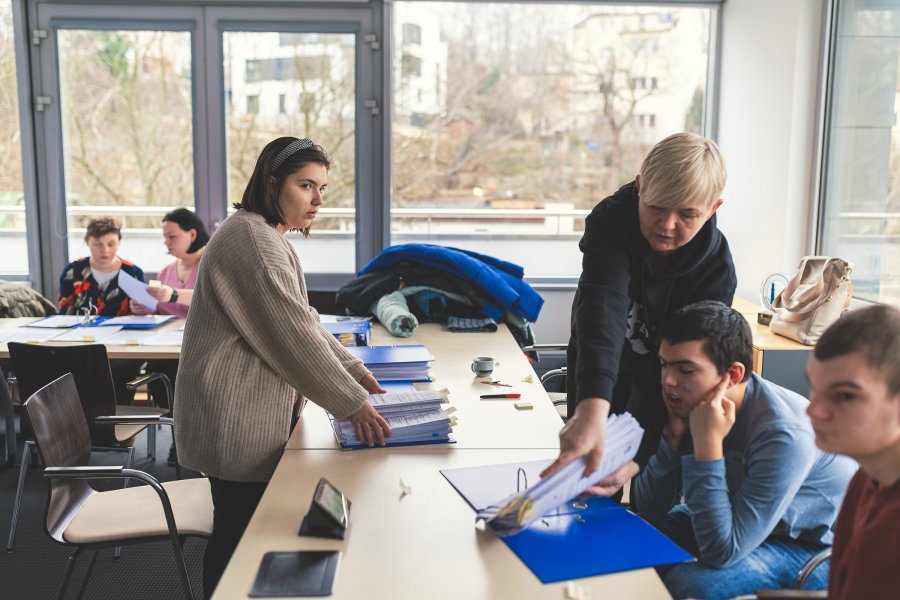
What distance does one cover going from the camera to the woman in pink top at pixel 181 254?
430 cm

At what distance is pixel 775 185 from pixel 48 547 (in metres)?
4.13

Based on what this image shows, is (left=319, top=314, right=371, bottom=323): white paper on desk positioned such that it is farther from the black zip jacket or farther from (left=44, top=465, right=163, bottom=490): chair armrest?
the black zip jacket

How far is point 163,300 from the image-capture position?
4.26 m

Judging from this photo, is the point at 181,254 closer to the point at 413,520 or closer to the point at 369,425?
the point at 369,425

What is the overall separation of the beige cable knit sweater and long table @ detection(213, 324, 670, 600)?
141mm

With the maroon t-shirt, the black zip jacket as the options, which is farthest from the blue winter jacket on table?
the maroon t-shirt

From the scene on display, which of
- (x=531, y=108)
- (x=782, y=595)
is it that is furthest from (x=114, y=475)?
(x=531, y=108)

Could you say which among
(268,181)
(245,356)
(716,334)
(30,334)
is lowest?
(30,334)

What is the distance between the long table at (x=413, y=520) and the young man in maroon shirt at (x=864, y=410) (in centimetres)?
35

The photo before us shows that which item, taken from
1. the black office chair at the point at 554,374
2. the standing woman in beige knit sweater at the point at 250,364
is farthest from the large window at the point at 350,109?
the standing woman in beige knit sweater at the point at 250,364

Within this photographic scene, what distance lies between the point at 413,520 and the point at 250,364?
605mm

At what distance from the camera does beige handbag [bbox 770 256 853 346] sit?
3502 millimetres

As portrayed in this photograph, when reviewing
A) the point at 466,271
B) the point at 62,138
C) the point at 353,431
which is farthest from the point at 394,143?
the point at 353,431

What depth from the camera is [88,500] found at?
2449mm
